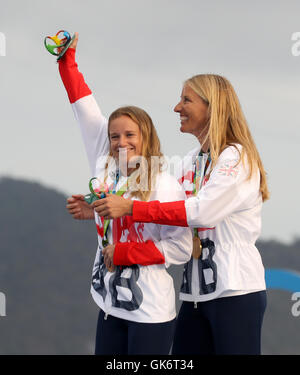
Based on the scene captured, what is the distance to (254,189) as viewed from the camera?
7.40ft

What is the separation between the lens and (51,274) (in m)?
24.9

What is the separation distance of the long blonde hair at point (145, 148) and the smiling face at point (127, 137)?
17 mm

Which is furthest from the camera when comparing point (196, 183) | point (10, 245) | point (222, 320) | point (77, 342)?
point (10, 245)

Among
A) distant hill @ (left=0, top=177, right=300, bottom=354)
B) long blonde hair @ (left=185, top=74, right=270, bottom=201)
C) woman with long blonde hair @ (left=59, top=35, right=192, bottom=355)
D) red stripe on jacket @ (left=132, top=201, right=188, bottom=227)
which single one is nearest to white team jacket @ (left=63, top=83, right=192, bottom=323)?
woman with long blonde hair @ (left=59, top=35, right=192, bottom=355)

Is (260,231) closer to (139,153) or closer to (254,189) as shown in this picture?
(254,189)

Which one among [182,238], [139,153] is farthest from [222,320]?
[139,153]

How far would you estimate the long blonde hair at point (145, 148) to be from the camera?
2186mm

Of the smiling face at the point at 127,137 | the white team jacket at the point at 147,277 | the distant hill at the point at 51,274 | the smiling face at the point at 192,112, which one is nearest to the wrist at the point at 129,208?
the white team jacket at the point at 147,277

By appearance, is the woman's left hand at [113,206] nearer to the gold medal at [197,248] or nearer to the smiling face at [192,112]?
the gold medal at [197,248]

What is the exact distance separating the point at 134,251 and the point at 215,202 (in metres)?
0.35

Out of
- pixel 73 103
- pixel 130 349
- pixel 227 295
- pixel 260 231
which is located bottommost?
pixel 130 349

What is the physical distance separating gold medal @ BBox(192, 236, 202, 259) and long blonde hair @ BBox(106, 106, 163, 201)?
0.98ft

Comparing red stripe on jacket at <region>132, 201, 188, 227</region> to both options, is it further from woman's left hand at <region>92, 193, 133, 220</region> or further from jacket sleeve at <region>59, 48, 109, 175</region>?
jacket sleeve at <region>59, 48, 109, 175</region>

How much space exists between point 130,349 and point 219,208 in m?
0.61
